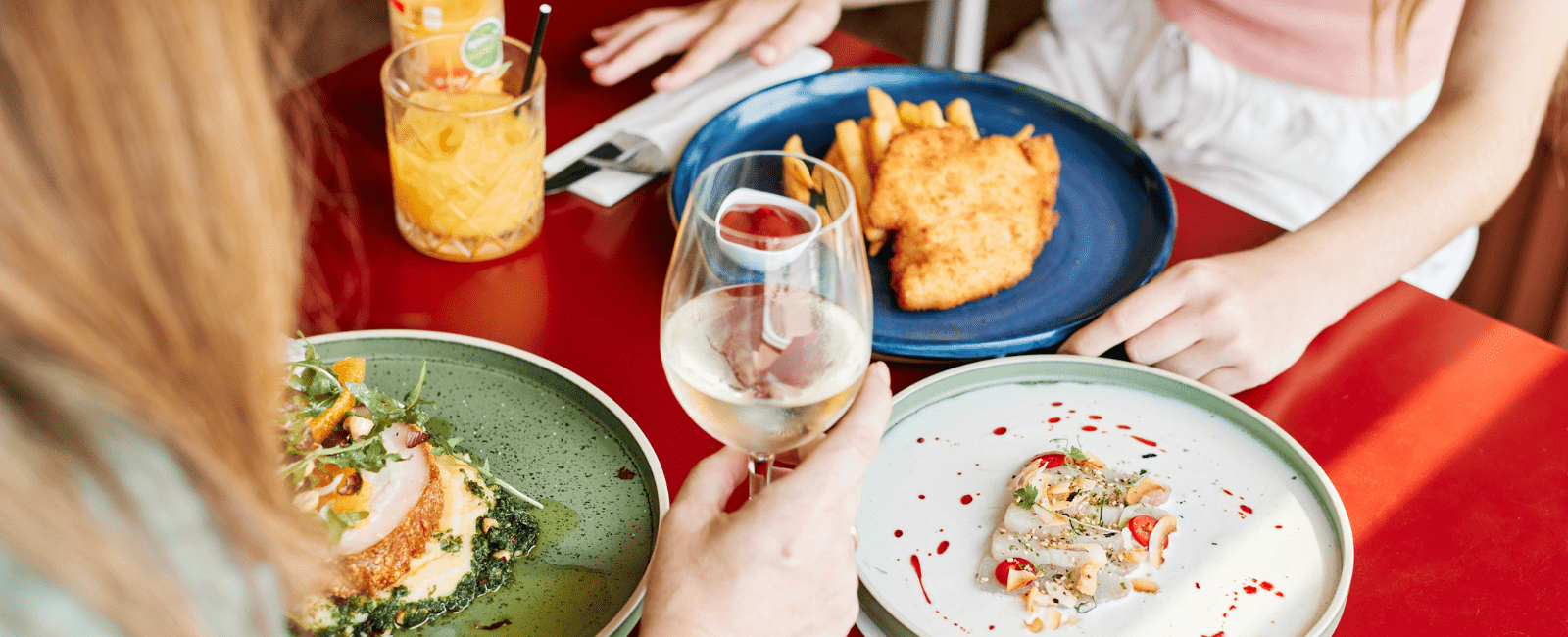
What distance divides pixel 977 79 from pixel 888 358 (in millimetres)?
748

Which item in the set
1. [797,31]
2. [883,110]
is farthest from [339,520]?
[797,31]

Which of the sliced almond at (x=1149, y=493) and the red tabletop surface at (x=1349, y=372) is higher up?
the sliced almond at (x=1149, y=493)

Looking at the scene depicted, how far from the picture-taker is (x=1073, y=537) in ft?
3.39

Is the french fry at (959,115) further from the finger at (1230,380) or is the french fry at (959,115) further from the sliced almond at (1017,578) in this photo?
the sliced almond at (1017,578)

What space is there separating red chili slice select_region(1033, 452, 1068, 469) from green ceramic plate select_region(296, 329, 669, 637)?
0.41 m

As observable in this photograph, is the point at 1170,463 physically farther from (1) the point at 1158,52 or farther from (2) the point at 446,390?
(1) the point at 1158,52

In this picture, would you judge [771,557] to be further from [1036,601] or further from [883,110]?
[883,110]

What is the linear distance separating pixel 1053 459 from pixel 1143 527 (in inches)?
4.6

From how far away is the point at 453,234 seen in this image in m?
1.38

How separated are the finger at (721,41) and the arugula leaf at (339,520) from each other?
0.99 meters

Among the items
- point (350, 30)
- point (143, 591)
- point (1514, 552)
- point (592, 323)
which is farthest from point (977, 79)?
point (350, 30)

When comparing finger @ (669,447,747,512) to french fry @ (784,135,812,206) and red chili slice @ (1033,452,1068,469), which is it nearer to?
french fry @ (784,135,812,206)

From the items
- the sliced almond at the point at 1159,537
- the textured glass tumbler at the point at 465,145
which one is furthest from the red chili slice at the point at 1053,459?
the textured glass tumbler at the point at 465,145

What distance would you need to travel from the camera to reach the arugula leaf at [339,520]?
0.93 m
